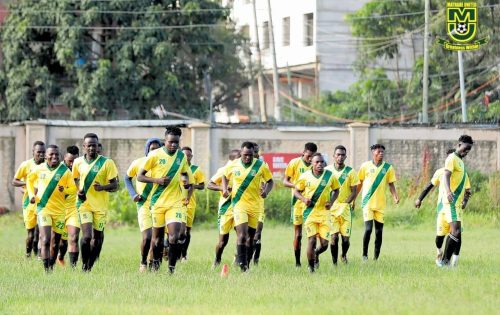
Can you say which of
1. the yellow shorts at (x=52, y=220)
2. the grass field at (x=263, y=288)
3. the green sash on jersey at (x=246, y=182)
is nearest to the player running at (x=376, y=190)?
the grass field at (x=263, y=288)

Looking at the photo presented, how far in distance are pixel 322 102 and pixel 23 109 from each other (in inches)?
557

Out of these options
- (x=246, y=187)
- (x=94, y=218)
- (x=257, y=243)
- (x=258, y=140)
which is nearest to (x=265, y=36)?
(x=258, y=140)

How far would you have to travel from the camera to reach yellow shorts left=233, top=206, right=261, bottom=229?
1894 centimetres

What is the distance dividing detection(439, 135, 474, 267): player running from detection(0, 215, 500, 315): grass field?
1.50 feet

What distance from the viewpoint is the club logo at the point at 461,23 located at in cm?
3962

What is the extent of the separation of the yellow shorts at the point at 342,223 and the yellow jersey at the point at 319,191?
2099 mm

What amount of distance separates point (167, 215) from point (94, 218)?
4.95 ft

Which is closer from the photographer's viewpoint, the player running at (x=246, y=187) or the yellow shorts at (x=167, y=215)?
the yellow shorts at (x=167, y=215)

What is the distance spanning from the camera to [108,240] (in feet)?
100

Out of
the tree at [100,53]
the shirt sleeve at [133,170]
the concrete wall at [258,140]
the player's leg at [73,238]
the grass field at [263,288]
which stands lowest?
the grass field at [263,288]

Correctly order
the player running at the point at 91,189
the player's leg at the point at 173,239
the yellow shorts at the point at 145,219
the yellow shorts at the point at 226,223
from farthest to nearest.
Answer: the yellow shorts at the point at 226,223 → the yellow shorts at the point at 145,219 → the player running at the point at 91,189 → the player's leg at the point at 173,239

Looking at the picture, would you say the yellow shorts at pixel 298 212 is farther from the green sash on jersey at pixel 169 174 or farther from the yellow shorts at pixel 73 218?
the yellow shorts at pixel 73 218

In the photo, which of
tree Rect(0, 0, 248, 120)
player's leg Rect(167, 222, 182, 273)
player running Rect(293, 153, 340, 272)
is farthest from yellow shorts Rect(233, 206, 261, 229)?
tree Rect(0, 0, 248, 120)

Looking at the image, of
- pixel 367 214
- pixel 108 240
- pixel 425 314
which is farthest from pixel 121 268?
pixel 108 240
